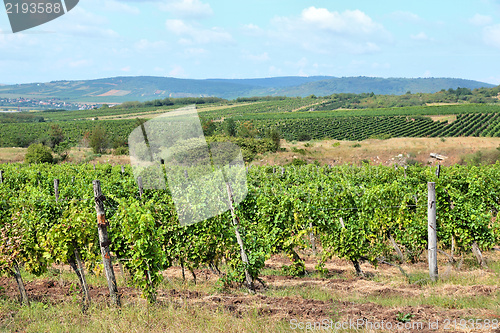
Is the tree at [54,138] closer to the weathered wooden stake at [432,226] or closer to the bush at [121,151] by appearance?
the bush at [121,151]

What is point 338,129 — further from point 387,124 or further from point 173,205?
point 173,205

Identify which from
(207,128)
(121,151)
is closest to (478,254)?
(207,128)

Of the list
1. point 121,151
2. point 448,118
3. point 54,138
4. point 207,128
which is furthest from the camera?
point 448,118

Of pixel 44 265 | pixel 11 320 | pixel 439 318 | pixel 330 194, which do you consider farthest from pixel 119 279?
pixel 439 318

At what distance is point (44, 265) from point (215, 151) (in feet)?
11.8

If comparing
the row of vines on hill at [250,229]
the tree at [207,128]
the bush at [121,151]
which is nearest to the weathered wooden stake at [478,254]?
the row of vines on hill at [250,229]

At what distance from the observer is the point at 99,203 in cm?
574

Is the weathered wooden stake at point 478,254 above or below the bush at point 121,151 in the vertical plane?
above

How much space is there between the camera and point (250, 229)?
24.9ft

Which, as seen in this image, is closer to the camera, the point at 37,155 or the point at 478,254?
the point at 478,254

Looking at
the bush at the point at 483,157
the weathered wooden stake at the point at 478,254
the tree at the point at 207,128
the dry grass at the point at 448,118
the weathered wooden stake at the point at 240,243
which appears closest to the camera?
the weathered wooden stake at the point at 240,243

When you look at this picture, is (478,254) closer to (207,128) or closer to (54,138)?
(207,128)

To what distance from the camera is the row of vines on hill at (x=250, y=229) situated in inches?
240

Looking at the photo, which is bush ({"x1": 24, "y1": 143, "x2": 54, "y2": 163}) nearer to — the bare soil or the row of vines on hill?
the row of vines on hill
